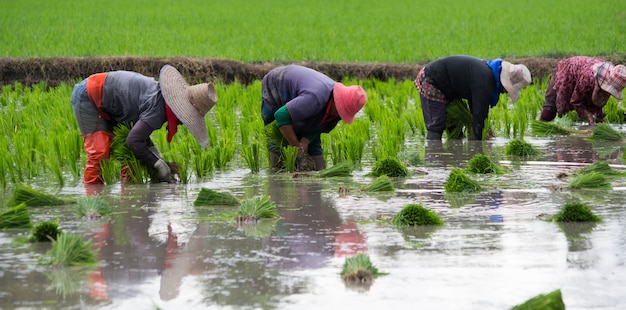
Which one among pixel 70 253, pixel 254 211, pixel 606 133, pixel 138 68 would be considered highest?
pixel 70 253

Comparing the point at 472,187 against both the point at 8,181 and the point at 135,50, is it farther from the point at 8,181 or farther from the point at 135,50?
the point at 135,50

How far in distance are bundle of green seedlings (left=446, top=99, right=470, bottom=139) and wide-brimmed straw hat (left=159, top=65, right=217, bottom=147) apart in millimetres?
2843

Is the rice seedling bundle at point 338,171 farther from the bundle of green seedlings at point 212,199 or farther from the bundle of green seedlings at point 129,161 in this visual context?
the bundle of green seedlings at point 212,199

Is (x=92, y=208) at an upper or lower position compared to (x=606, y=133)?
upper

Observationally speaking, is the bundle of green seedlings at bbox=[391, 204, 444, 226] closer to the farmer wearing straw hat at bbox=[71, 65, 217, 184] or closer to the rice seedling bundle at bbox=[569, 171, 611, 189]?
the rice seedling bundle at bbox=[569, 171, 611, 189]

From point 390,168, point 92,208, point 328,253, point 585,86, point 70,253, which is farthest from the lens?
point 585,86

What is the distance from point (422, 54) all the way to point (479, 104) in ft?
23.9

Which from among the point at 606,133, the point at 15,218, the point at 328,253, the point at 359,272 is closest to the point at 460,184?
the point at 328,253

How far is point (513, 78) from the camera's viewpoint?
719cm

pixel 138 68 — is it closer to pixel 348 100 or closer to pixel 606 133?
pixel 606 133

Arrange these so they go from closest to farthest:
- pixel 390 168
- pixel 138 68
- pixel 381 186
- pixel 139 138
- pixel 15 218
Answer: pixel 15 218, pixel 381 186, pixel 139 138, pixel 390 168, pixel 138 68

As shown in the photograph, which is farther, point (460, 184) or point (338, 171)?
point (338, 171)

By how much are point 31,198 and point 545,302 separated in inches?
118

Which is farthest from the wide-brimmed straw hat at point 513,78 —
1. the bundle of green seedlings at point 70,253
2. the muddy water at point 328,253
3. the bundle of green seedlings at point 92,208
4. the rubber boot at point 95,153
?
the bundle of green seedlings at point 70,253
